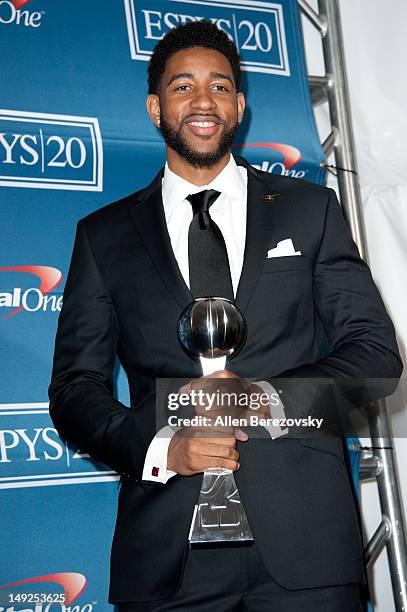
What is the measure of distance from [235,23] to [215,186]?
136 cm

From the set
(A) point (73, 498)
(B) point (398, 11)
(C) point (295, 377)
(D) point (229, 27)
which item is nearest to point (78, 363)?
(C) point (295, 377)

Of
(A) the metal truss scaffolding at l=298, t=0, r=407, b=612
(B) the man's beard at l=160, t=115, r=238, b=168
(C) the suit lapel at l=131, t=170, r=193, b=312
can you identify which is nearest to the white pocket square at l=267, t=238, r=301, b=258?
(C) the suit lapel at l=131, t=170, r=193, b=312

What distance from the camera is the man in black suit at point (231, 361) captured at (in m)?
1.60

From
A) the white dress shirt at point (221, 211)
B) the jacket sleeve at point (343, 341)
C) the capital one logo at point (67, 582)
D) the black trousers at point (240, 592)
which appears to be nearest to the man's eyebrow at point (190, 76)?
the white dress shirt at point (221, 211)

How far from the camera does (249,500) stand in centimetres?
165

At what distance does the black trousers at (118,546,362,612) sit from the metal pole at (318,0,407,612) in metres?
1.33

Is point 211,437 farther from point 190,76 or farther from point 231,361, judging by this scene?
point 190,76

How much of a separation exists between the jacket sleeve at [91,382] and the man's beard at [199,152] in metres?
0.33

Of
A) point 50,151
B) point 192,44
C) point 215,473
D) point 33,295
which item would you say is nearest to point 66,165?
point 50,151

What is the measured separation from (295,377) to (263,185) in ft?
2.14

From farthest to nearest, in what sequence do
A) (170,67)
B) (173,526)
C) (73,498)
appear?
(73,498), (170,67), (173,526)

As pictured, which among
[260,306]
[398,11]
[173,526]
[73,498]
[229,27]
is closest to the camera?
[173,526]

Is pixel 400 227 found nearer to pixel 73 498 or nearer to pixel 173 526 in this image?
pixel 73 498

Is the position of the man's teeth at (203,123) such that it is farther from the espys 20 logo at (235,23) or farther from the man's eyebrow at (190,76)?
the espys 20 logo at (235,23)
